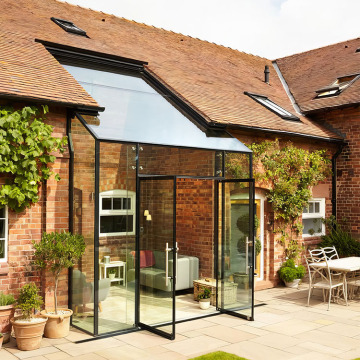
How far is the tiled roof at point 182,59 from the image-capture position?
33.5 feet

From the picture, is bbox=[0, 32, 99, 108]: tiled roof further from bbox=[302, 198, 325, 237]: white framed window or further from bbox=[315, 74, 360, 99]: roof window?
bbox=[315, 74, 360, 99]: roof window

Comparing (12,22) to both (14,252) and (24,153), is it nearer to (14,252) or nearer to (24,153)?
(24,153)

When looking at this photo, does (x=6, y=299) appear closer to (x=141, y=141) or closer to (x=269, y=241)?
(x=141, y=141)

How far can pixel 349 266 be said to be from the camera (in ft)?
29.6

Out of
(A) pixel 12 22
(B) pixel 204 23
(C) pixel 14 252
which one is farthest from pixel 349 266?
(B) pixel 204 23

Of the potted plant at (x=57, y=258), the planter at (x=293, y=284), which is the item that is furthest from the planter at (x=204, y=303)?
the planter at (x=293, y=284)

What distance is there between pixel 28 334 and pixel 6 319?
0.47m

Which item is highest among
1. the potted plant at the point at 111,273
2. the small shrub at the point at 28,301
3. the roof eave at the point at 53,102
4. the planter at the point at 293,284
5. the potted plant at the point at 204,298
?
the roof eave at the point at 53,102

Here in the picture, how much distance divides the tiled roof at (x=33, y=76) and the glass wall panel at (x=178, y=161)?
1218mm

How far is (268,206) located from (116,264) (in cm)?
504

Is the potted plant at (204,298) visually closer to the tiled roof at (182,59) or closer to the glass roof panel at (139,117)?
the glass roof panel at (139,117)

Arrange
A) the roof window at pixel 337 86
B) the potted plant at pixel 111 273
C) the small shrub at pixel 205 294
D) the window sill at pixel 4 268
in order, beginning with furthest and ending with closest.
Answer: the roof window at pixel 337 86, the small shrub at pixel 205 294, the potted plant at pixel 111 273, the window sill at pixel 4 268

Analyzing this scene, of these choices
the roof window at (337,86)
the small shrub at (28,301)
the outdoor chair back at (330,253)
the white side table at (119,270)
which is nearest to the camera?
the small shrub at (28,301)

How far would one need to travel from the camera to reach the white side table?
7093 mm
